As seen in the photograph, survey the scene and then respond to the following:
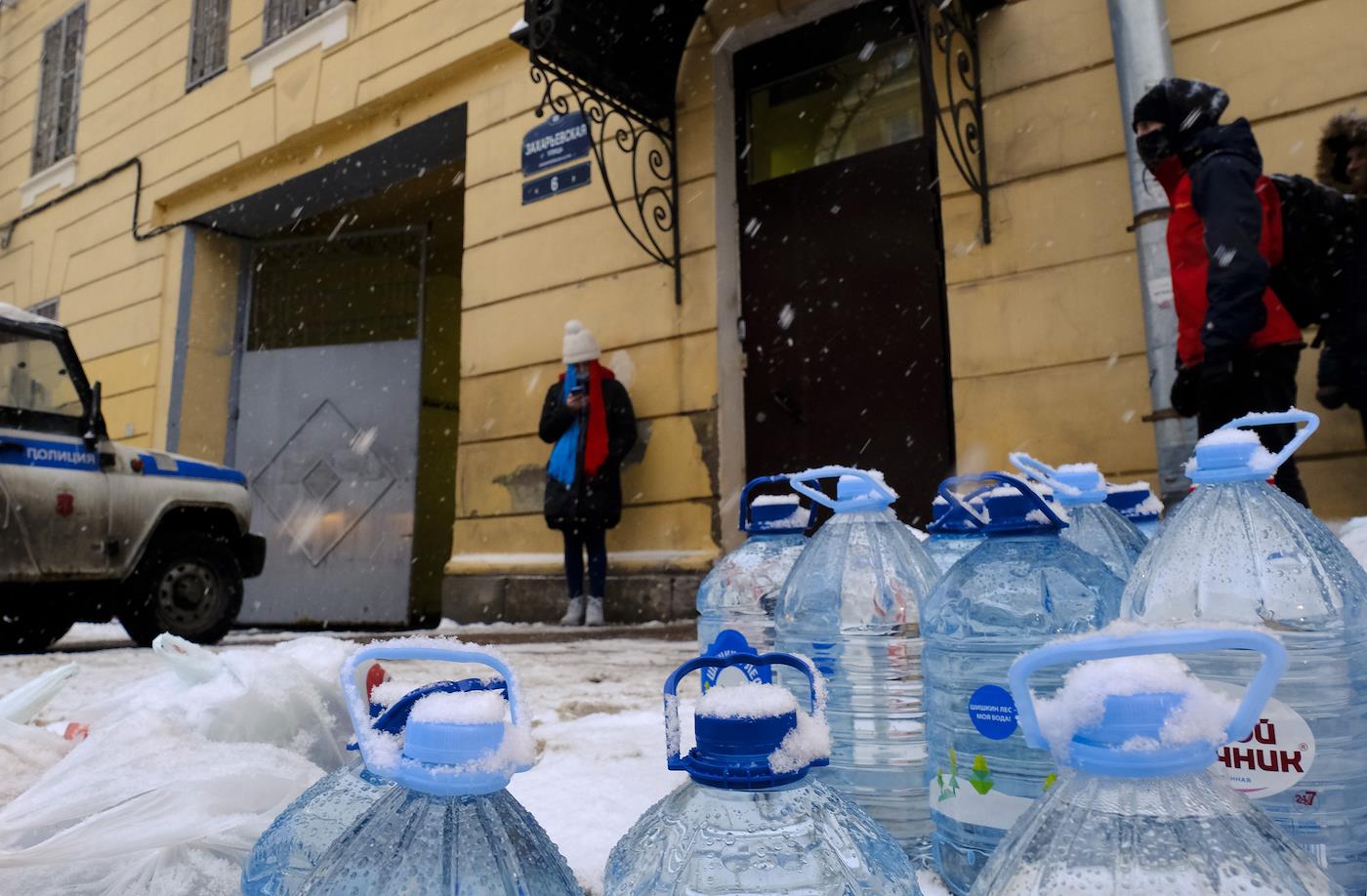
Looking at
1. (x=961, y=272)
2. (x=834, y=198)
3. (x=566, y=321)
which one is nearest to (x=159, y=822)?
(x=961, y=272)

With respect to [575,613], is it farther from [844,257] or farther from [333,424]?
[333,424]

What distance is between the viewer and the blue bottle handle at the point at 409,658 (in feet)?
2.25

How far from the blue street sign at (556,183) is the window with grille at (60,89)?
7636 millimetres

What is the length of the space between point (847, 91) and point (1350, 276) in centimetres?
325

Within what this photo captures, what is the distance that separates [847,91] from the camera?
18.0 feet

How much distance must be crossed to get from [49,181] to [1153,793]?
44.4ft

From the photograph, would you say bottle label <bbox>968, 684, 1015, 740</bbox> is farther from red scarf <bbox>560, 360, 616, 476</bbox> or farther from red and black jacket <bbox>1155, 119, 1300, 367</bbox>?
red scarf <bbox>560, 360, 616, 476</bbox>

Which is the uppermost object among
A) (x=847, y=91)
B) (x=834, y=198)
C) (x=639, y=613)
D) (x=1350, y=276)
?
(x=847, y=91)

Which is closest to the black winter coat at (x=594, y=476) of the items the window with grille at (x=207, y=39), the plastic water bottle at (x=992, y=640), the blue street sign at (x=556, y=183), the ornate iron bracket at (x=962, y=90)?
the blue street sign at (x=556, y=183)

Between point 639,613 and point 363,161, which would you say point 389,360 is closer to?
point 363,161

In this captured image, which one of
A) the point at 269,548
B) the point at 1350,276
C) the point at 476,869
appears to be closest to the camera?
the point at 476,869

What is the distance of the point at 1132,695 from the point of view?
52 cm

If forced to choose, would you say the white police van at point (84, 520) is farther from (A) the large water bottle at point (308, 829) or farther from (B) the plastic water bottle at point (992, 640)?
(B) the plastic water bottle at point (992, 640)

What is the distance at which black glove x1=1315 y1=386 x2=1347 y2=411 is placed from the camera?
3.16 metres
